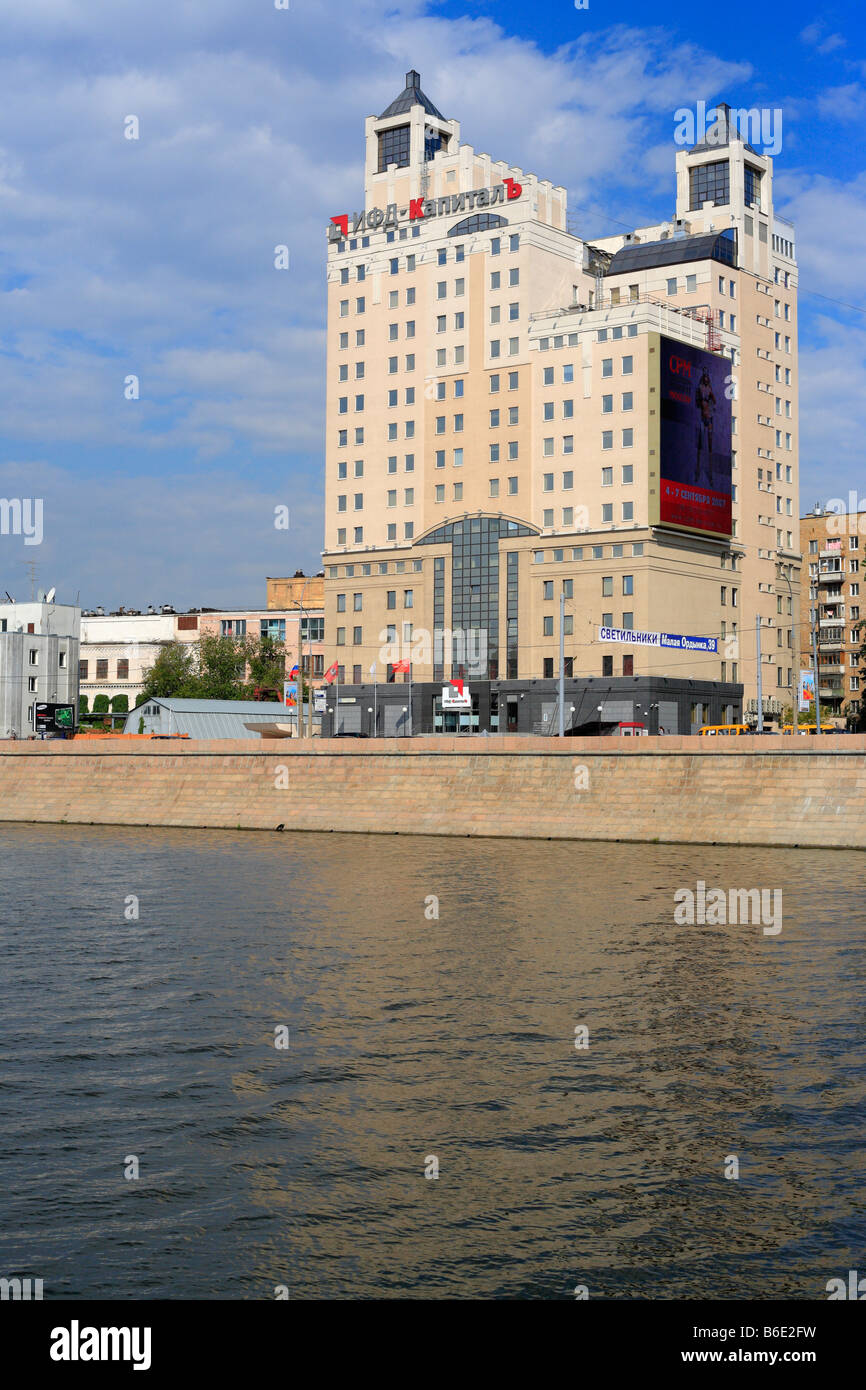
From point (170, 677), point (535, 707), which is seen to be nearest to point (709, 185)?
point (535, 707)

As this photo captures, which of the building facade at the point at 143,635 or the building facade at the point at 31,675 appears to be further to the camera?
the building facade at the point at 143,635

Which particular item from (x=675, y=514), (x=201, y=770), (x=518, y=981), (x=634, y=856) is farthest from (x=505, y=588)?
(x=518, y=981)

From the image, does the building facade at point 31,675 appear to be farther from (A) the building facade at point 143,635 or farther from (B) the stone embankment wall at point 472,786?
(B) the stone embankment wall at point 472,786

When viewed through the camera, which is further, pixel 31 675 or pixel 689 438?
pixel 31 675

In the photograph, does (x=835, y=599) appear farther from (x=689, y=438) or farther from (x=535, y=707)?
(x=535, y=707)

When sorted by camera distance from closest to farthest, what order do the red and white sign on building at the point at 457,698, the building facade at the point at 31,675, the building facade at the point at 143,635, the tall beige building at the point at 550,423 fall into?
the tall beige building at the point at 550,423, the red and white sign on building at the point at 457,698, the building facade at the point at 31,675, the building facade at the point at 143,635

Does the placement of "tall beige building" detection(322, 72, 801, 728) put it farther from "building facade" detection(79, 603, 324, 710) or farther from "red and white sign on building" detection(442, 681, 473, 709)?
"building facade" detection(79, 603, 324, 710)

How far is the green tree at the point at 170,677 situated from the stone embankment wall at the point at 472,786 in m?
74.4

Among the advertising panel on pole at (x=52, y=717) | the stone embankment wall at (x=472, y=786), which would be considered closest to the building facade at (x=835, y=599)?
the advertising panel on pole at (x=52, y=717)

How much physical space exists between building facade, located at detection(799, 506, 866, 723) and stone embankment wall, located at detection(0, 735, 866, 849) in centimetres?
9694

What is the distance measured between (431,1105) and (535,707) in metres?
98.3

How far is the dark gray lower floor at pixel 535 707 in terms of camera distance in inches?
4262

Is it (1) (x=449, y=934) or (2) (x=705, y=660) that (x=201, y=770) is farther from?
(2) (x=705, y=660)

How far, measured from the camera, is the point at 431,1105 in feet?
50.9
